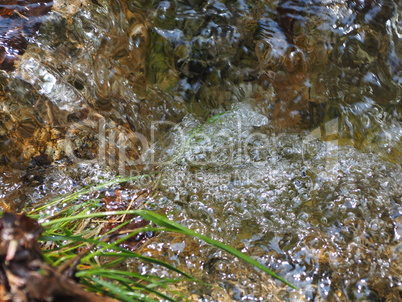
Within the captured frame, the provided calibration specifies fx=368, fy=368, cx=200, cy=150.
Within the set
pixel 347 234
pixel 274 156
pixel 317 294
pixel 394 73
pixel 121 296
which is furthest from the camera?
pixel 394 73

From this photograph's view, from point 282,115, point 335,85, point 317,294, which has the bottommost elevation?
point 317,294

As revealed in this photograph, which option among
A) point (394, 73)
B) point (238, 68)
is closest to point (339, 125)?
point (394, 73)

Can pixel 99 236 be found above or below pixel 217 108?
below

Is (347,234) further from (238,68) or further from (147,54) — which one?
(147,54)

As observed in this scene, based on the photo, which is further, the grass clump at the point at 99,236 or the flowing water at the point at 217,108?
the flowing water at the point at 217,108

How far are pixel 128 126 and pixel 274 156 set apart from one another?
96 centimetres

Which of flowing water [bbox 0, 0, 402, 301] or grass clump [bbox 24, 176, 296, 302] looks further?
flowing water [bbox 0, 0, 402, 301]

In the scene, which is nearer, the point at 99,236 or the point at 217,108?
the point at 99,236

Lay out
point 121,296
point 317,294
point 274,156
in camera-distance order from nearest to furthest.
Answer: point 121,296, point 317,294, point 274,156

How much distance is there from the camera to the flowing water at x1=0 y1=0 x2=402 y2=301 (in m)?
1.86

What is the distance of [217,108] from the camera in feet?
8.20

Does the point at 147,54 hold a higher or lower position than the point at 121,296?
higher

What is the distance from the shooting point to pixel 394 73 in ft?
7.77

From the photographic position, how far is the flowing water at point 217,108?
1.86m
